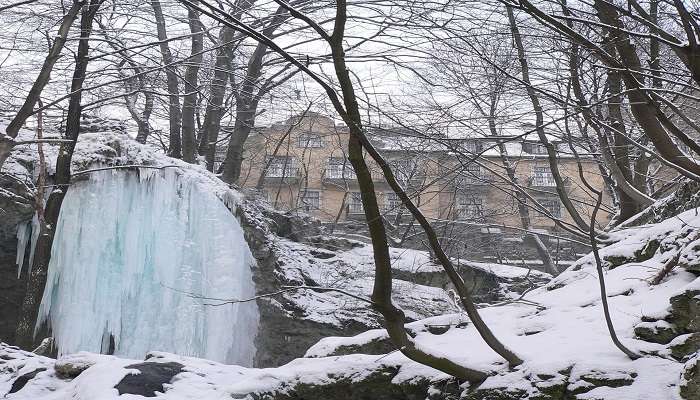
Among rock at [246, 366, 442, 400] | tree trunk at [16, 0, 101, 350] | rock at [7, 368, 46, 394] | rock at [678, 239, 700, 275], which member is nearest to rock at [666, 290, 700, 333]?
rock at [678, 239, 700, 275]

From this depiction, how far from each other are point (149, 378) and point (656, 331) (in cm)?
333

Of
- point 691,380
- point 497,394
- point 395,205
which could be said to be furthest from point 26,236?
point 691,380

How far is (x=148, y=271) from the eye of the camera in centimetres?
848

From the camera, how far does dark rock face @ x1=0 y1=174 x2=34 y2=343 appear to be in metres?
7.97

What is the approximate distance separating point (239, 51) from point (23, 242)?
3.77m

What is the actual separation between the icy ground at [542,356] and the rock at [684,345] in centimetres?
5

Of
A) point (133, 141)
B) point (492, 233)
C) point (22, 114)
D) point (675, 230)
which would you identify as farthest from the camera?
point (492, 233)

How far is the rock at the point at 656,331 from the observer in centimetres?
332

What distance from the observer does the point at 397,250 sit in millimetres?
9836

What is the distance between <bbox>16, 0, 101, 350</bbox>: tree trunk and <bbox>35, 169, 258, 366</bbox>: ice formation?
3.07ft

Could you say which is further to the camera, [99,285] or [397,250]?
[397,250]

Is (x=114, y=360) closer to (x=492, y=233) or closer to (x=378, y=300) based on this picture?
(x=378, y=300)

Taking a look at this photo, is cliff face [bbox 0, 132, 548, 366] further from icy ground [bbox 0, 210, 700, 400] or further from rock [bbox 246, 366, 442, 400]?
rock [bbox 246, 366, 442, 400]

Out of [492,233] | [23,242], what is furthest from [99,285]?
[492,233]
